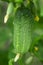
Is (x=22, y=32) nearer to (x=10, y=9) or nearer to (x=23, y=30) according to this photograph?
(x=23, y=30)

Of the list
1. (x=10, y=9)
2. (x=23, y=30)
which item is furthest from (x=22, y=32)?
(x=10, y=9)

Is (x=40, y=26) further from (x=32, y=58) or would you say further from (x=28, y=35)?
(x=28, y=35)

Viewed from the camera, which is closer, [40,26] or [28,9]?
[28,9]

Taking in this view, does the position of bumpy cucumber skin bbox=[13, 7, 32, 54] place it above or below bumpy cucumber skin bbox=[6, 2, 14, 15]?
below

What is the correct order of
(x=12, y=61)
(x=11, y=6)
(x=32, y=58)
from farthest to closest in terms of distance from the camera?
Result: (x=32, y=58) < (x=12, y=61) < (x=11, y=6)

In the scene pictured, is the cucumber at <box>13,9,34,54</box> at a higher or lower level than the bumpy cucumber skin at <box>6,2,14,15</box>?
lower

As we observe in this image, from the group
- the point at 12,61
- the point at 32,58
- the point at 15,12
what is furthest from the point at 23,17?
the point at 32,58

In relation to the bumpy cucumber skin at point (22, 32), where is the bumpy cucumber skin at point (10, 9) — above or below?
above

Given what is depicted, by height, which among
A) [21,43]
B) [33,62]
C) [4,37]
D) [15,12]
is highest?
[15,12]
